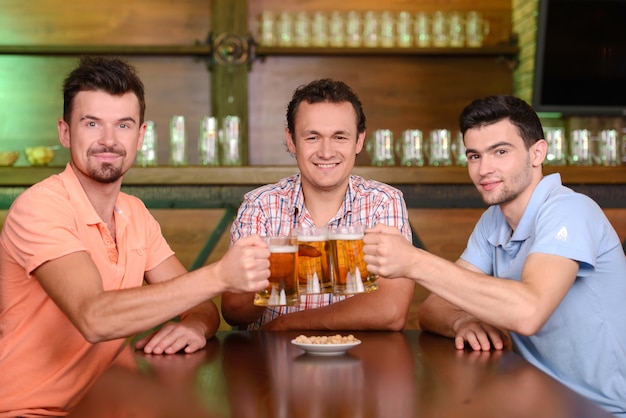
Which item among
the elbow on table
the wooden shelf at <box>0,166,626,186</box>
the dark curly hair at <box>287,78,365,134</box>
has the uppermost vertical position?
the dark curly hair at <box>287,78,365,134</box>

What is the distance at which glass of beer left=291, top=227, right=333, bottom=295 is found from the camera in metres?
1.80

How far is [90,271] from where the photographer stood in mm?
1829

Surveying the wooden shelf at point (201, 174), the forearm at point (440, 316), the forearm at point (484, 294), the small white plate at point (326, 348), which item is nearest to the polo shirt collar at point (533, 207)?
the forearm at point (440, 316)

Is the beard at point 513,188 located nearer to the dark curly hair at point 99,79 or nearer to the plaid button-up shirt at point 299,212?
the plaid button-up shirt at point 299,212

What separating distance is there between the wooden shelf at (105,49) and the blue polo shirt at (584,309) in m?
3.34

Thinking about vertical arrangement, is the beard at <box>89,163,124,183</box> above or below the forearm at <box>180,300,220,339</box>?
above

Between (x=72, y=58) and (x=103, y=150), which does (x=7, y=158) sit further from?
(x=103, y=150)

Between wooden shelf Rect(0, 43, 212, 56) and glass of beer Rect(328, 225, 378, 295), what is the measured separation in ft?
11.4

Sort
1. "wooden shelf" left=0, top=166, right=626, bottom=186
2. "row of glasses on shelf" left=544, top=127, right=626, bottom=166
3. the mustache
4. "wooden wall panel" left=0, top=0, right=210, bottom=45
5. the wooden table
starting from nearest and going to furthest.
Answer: the wooden table
the mustache
"wooden shelf" left=0, top=166, right=626, bottom=186
"row of glasses on shelf" left=544, top=127, right=626, bottom=166
"wooden wall panel" left=0, top=0, right=210, bottom=45

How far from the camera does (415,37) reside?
5.23m

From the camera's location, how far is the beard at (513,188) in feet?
7.33

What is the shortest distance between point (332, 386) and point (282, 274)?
34 cm

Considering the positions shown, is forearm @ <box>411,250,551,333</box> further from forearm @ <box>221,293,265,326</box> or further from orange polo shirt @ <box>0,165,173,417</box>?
orange polo shirt @ <box>0,165,173,417</box>

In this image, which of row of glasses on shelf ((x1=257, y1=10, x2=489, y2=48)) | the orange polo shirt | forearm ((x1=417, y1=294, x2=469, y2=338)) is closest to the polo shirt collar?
forearm ((x1=417, y1=294, x2=469, y2=338))
